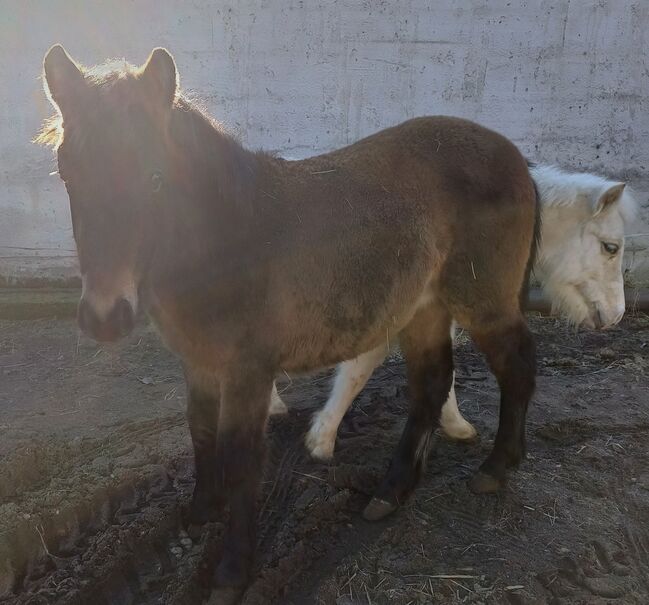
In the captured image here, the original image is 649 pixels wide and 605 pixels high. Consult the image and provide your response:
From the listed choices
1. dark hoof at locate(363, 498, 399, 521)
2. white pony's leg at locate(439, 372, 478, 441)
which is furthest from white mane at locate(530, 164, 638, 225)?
dark hoof at locate(363, 498, 399, 521)

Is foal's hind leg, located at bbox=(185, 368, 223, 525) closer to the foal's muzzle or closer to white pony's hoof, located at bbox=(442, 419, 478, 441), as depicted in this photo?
the foal's muzzle

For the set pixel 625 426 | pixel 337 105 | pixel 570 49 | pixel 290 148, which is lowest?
pixel 625 426

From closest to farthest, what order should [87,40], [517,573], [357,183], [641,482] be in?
1. [517,573]
2. [357,183]
3. [641,482]
4. [87,40]

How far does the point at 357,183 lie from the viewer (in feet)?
9.46

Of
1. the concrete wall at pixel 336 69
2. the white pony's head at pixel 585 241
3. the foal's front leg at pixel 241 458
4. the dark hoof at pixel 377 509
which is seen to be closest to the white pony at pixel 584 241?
the white pony's head at pixel 585 241

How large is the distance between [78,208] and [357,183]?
1.29 metres

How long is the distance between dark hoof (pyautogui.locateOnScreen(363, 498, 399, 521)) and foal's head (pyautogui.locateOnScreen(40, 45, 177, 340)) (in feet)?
5.31

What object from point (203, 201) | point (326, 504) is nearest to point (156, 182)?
point (203, 201)

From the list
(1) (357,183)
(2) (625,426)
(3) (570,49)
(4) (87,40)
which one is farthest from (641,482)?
(4) (87,40)

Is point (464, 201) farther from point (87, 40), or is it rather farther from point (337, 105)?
point (87, 40)

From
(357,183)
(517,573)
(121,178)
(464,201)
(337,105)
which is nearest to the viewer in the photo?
(121,178)

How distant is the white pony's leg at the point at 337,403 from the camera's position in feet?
11.7

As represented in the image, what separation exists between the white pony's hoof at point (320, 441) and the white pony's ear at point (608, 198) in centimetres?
240

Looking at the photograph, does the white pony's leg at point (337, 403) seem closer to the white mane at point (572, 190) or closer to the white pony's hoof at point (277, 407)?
the white pony's hoof at point (277, 407)
